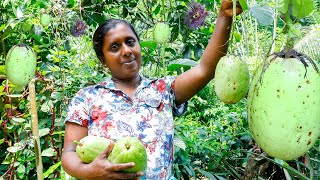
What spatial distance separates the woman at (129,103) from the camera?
170 cm

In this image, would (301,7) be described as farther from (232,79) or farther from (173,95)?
(173,95)

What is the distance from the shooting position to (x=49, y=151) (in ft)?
7.92

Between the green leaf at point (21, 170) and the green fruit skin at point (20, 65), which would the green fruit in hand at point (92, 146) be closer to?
the green fruit skin at point (20, 65)

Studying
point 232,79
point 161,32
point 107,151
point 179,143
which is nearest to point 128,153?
point 107,151

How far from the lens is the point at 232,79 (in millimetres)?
1020

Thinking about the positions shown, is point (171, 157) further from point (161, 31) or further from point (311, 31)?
point (311, 31)

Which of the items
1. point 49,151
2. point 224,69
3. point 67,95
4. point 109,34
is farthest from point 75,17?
point 224,69

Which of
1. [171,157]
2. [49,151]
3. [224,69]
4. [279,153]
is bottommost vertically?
[49,151]

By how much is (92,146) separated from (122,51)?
0.53 m

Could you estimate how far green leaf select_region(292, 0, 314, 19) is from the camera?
0.83 metres

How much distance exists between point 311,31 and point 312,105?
4.31m

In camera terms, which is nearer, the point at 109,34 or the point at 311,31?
the point at 109,34

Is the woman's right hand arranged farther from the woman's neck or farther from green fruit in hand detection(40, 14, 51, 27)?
green fruit in hand detection(40, 14, 51, 27)

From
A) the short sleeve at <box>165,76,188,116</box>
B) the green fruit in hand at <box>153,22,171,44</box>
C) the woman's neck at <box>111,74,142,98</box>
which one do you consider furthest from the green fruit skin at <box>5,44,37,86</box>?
the green fruit in hand at <box>153,22,171,44</box>
